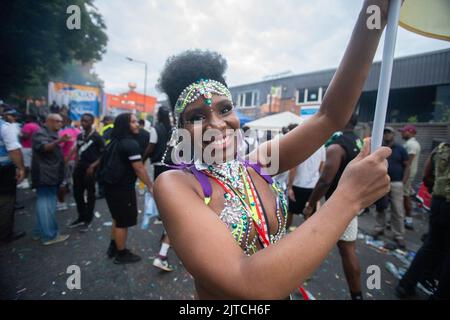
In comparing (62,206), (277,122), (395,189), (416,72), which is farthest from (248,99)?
(62,206)

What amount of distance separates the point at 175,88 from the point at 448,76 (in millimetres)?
14378

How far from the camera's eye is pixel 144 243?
4.23 metres

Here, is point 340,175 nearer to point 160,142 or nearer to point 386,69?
point 386,69

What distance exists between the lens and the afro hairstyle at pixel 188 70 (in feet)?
4.62

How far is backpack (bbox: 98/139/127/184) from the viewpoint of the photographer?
11.1ft

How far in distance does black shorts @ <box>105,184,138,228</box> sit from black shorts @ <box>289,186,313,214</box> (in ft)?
9.24

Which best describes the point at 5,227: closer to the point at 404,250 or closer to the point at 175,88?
the point at 175,88

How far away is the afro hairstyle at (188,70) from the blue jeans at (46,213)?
3.79m

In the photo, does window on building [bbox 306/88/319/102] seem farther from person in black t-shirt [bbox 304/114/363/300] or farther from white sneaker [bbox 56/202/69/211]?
white sneaker [bbox 56/202/69/211]

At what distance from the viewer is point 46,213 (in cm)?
398

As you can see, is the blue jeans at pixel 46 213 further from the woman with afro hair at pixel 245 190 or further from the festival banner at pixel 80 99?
the festival banner at pixel 80 99

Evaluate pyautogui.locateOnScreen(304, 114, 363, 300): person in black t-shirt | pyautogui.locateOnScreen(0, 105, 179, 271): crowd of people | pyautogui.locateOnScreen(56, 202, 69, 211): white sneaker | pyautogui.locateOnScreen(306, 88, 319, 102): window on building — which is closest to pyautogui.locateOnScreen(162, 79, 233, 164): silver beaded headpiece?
pyautogui.locateOnScreen(0, 105, 179, 271): crowd of people
